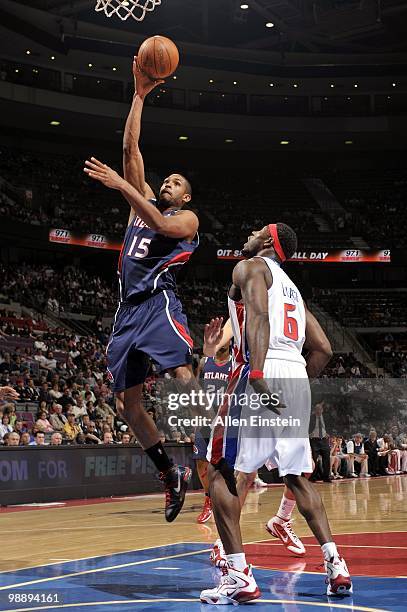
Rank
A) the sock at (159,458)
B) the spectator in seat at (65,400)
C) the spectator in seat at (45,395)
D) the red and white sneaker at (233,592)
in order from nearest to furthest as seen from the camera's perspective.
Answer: the red and white sneaker at (233,592), the sock at (159,458), the spectator in seat at (65,400), the spectator in seat at (45,395)

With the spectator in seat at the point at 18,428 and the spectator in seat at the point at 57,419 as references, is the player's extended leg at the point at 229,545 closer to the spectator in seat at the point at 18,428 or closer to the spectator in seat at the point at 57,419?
the spectator in seat at the point at 18,428

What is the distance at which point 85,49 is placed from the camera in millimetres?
29172

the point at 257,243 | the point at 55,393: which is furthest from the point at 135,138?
the point at 55,393

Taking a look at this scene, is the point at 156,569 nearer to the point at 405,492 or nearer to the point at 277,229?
the point at 277,229

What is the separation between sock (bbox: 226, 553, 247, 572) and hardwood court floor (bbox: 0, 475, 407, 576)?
1.21m

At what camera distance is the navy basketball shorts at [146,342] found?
518 cm

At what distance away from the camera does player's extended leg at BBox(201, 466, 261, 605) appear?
4.37m

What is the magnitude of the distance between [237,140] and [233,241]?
153 inches

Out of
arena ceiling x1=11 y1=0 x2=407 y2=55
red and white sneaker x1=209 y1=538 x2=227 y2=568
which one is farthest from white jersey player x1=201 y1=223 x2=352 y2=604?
arena ceiling x1=11 y1=0 x2=407 y2=55

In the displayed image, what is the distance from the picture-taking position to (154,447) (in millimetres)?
5465

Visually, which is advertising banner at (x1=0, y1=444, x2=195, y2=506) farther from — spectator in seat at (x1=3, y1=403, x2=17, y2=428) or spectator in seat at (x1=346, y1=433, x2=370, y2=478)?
spectator in seat at (x1=346, y1=433, x2=370, y2=478)

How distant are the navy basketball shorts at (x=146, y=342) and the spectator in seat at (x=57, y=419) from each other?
9533 millimetres

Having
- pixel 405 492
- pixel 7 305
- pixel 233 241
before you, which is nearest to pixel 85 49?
pixel 233 241

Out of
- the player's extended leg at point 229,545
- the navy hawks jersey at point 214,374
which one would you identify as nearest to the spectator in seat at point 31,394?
the navy hawks jersey at point 214,374
